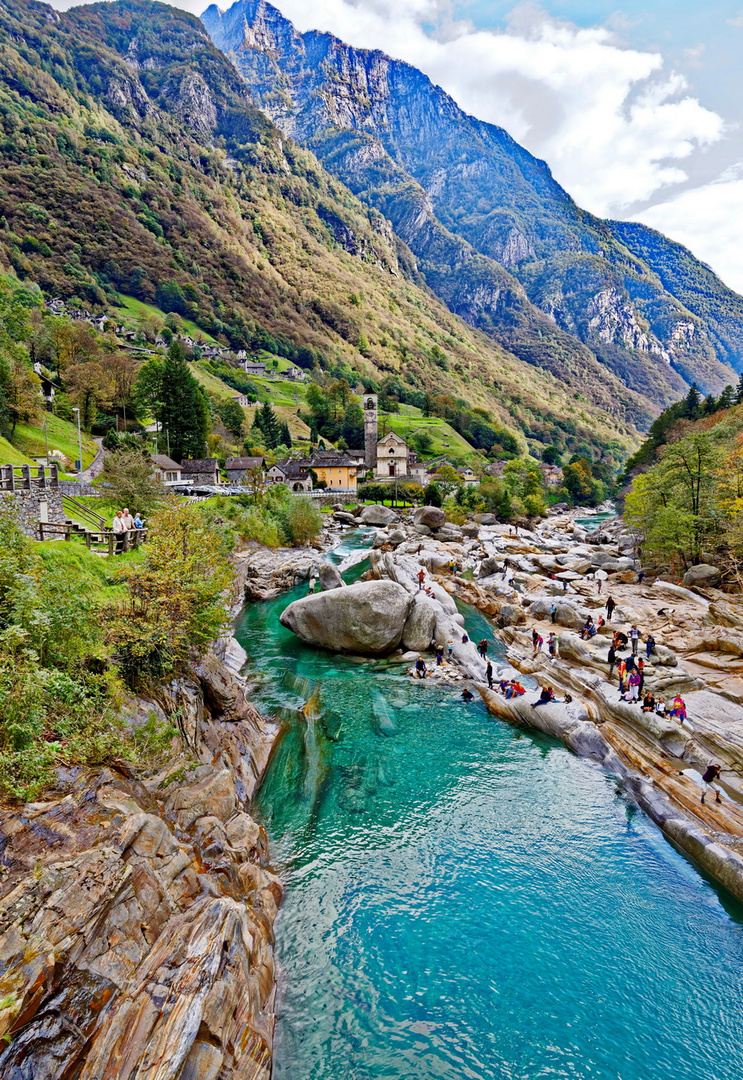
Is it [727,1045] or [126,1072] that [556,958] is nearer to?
[727,1045]

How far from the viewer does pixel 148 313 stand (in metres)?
166

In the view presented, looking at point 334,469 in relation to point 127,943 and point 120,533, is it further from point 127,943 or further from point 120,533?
point 127,943

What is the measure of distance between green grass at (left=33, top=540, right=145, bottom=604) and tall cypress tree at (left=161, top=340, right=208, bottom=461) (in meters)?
61.8

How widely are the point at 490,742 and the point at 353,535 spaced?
54829 mm

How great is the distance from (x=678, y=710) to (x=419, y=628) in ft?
47.8

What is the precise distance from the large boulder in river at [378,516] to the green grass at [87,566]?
211ft

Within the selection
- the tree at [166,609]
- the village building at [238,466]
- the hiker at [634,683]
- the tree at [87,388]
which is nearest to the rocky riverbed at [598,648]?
the hiker at [634,683]

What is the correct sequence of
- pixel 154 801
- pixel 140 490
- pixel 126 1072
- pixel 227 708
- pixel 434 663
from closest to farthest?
pixel 126 1072 < pixel 154 801 < pixel 227 708 < pixel 434 663 < pixel 140 490

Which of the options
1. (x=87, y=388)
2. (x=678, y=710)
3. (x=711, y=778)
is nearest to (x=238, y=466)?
(x=87, y=388)

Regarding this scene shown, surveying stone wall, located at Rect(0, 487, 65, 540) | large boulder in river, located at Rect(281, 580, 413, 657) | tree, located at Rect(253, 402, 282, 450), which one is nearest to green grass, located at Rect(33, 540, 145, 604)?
stone wall, located at Rect(0, 487, 65, 540)

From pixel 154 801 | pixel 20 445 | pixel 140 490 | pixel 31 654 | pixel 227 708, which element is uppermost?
pixel 20 445

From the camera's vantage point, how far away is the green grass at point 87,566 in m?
16.5

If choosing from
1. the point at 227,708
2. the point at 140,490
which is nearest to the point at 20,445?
the point at 140,490

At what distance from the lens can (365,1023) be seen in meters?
10.5
